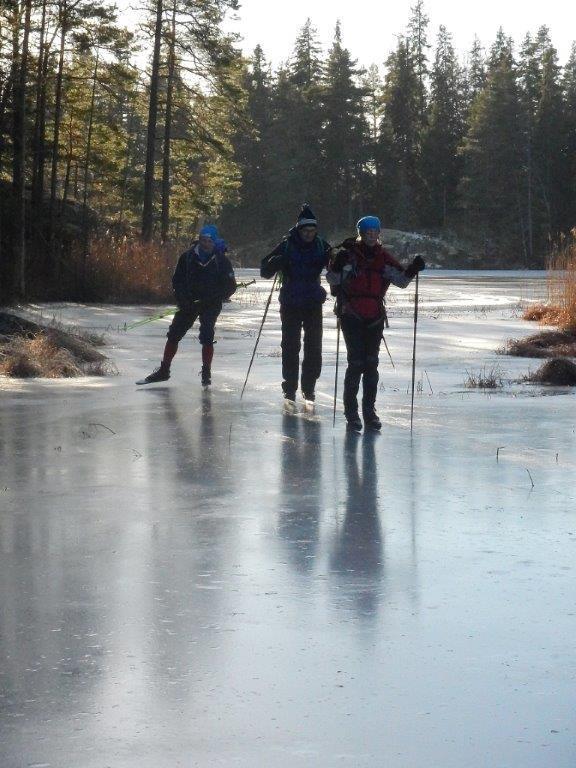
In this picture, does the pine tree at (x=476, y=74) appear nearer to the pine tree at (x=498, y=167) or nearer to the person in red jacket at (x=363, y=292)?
the pine tree at (x=498, y=167)

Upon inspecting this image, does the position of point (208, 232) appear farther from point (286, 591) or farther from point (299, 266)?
point (286, 591)

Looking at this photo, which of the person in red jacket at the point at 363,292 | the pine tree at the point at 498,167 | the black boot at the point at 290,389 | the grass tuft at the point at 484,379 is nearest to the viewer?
the person in red jacket at the point at 363,292

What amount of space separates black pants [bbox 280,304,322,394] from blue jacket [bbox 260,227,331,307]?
0.37ft

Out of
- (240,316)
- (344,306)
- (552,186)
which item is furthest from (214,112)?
(552,186)

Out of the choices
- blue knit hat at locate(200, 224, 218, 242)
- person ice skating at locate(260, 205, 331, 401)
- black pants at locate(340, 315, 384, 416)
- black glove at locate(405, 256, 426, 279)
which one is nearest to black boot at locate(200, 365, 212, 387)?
blue knit hat at locate(200, 224, 218, 242)

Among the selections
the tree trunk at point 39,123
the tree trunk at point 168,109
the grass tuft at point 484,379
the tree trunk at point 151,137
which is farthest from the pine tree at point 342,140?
the grass tuft at point 484,379

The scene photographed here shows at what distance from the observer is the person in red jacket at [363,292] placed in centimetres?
1170

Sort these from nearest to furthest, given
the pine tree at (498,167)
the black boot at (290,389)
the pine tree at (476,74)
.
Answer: the black boot at (290,389) < the pine tree at (498,167) < the pine tree at (476,74)

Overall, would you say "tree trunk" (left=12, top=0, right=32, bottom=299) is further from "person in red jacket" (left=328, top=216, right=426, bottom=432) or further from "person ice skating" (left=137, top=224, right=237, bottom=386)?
"person in red jacket" (left=328, top=216, right=426, bottom=432)

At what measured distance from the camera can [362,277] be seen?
11.8m

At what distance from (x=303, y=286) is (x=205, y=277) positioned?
2248 mm

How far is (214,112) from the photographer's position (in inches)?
2124

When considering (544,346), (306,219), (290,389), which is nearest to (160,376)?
(290,389)

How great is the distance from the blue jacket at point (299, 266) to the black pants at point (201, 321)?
202 centimetres
